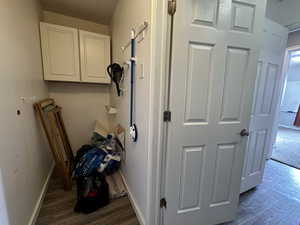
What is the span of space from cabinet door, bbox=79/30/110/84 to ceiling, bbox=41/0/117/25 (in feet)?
1.15

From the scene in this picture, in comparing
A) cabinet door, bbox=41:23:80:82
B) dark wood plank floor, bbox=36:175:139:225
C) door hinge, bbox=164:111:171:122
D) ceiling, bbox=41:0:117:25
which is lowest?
dark wood plank floor, bbox=36:175:139:225

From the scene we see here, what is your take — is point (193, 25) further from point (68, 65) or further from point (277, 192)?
point (277, 192)

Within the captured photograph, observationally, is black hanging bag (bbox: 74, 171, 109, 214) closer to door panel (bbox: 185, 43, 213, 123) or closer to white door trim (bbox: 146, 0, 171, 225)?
white door trim (bbox: 146, 0, 171, 225)

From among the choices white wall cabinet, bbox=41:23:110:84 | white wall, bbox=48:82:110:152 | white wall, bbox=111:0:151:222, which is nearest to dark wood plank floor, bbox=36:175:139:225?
white wall, bbox=111:0:151:222

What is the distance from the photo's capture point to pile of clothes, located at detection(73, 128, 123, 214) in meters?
1.59

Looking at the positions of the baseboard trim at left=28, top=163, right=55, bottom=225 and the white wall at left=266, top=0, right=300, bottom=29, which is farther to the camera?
the white wall at left=266, top=0, right=300, bottom=29

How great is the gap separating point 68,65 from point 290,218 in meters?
3.55

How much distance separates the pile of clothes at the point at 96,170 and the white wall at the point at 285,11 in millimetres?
3163

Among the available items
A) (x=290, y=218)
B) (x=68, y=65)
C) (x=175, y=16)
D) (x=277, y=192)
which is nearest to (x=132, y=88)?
(x=175, y=16)

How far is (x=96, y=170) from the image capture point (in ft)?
6.74

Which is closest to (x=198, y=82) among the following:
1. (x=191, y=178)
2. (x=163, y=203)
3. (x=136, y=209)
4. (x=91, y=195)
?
(x=191, y=178)

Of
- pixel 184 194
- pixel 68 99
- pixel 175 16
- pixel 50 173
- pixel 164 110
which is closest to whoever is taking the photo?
pixel 175 16

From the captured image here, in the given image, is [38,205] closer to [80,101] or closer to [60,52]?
[80,101]

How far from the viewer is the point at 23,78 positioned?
55.1 inches
